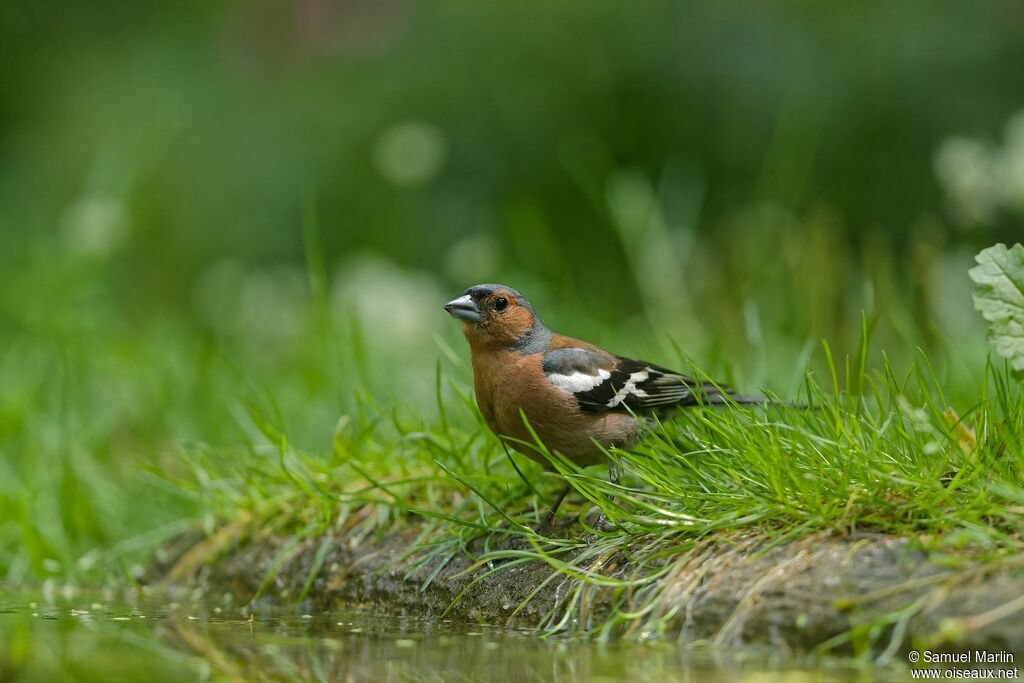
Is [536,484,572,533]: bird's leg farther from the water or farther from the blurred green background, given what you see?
the blurred green background

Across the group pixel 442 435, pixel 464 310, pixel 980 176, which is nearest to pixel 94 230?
pixel 442 435

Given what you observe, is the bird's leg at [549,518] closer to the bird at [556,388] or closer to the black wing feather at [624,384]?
the bird at [556,388]

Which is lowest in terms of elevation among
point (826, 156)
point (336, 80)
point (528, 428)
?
point (528, 428)

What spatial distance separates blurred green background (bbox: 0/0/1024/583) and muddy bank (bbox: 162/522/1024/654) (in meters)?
0.86

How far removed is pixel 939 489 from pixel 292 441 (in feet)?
9.46

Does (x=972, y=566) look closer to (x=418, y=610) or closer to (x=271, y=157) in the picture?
(x=418, y=610)

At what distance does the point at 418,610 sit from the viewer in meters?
4.04

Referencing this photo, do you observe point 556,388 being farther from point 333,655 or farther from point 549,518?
point 333,655

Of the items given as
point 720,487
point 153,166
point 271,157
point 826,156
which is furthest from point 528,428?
point 153,166

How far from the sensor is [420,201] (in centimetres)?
916

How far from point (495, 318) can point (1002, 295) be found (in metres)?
1.71

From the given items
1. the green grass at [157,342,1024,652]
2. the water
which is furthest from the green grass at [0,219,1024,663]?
the water

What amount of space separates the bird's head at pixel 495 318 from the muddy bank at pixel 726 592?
0.75 m

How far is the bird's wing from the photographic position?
13.7 feet
